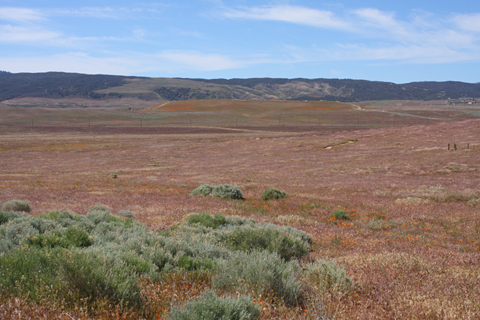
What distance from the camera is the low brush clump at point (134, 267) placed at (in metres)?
3.40

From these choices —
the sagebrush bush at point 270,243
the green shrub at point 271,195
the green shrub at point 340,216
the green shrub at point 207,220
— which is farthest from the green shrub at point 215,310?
the green shrub at point 271,195

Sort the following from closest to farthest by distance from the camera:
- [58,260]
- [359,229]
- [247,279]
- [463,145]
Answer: [58,260], [247,279], [359,229], [463,145]

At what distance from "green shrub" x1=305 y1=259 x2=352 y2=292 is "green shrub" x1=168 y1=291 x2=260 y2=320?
4.40ft

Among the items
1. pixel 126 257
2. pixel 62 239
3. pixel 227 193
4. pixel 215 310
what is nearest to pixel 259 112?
pixel 227 193

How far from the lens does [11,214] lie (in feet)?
25.1

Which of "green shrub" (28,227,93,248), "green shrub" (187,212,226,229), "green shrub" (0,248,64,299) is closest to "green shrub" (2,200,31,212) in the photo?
"green shrub" (28,227,93,248)

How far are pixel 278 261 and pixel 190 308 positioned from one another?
6.15ft

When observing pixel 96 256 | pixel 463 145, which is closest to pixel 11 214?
pixel 96 256

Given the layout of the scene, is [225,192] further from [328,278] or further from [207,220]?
[328,278]

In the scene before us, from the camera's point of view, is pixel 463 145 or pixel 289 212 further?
pixel 463 145

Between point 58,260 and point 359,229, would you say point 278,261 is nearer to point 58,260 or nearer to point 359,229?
→ point 58,260

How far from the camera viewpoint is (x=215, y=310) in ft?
10.2

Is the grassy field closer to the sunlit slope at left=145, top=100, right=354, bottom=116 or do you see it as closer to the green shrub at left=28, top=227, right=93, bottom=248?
the green shrub at left=28, top=227, right=93, bottom=248

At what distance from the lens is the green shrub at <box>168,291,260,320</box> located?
3061 millimetres
